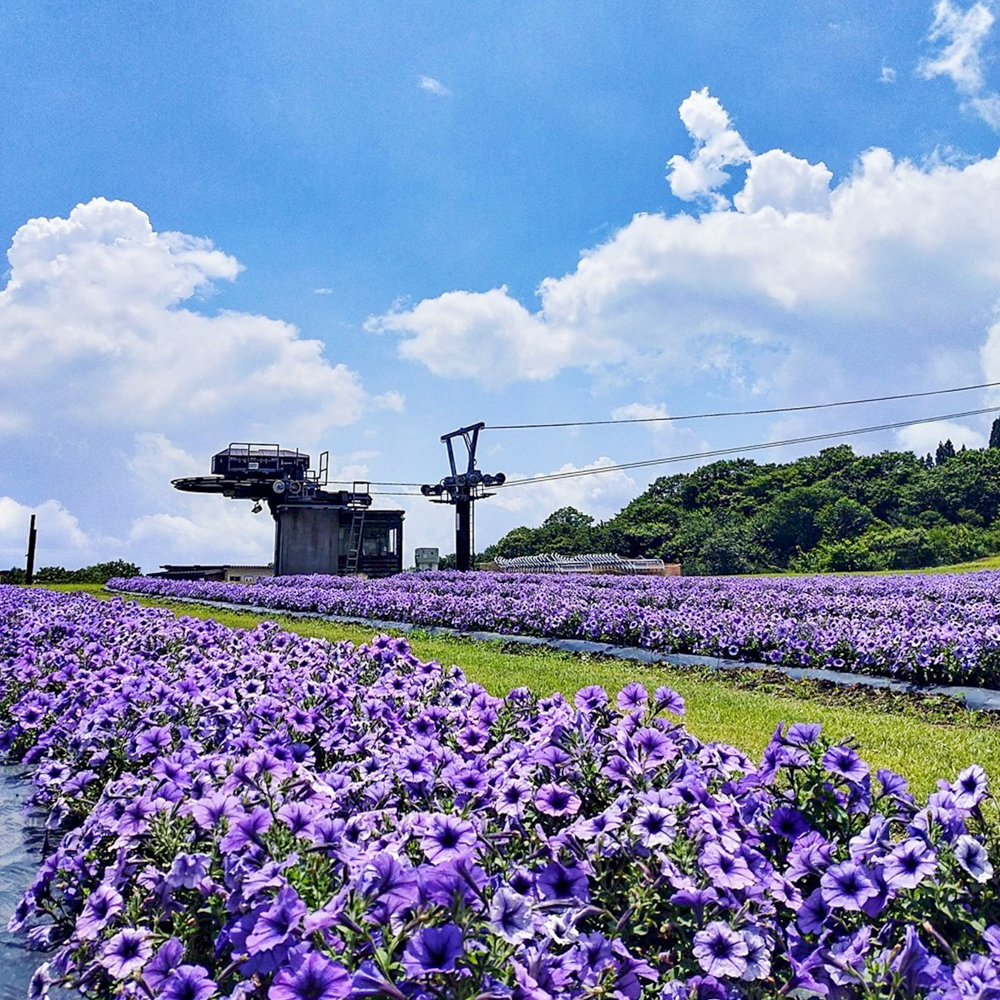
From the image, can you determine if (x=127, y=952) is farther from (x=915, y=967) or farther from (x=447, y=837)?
(x=915, y=967)

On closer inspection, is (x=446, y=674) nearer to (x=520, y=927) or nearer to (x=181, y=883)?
(x=181, y=883)

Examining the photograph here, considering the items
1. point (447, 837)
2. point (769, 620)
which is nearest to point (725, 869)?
point (447, 837)

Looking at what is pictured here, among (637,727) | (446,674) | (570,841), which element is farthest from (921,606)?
(570,841)

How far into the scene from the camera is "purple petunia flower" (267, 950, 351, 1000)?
1582mm

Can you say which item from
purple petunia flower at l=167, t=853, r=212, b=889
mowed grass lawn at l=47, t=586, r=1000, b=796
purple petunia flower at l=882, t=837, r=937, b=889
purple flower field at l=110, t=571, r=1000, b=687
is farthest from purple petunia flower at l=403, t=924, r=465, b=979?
purple flower field at l=110, t=571, r=1000, b=687

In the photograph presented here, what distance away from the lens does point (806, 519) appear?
48.0 m

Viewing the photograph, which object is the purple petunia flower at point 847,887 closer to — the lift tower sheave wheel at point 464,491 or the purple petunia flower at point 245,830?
the purple petunia flower at point 245,830

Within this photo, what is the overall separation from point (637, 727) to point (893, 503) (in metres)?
52.3

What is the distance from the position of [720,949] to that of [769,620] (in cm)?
813

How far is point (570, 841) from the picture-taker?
7.18 feet

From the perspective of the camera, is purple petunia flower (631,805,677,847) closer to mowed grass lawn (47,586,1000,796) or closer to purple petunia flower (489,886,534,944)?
purple petunia flower (489,886,534,944)

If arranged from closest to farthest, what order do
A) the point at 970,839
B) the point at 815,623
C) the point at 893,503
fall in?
the point at 970,839
the point at 815,623
the point at 893,503

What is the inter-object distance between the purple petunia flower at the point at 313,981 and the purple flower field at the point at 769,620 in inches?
278

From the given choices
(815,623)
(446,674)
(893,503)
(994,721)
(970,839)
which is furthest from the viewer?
(893,503)
